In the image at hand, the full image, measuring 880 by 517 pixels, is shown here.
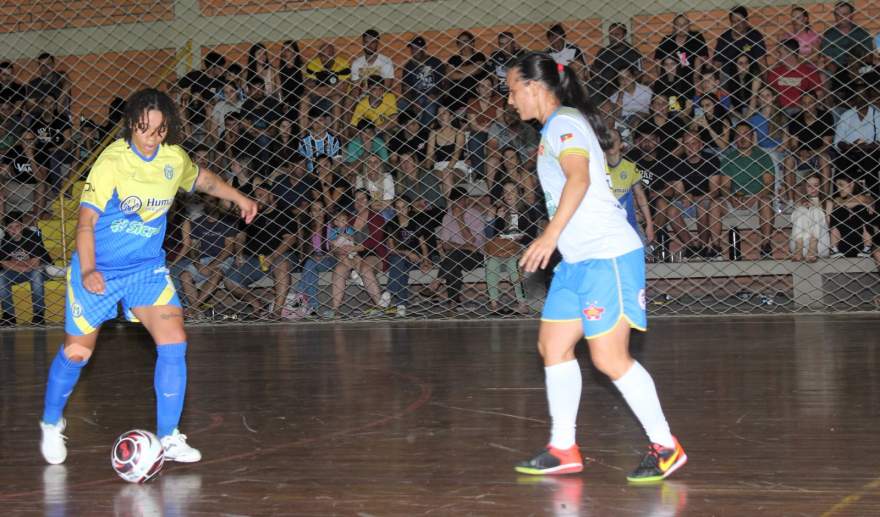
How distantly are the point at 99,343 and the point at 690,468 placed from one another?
5.06 metres

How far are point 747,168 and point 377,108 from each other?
3.33 m

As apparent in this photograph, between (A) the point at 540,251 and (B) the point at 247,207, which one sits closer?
(A) the point at 540,251

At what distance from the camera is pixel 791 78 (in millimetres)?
9234

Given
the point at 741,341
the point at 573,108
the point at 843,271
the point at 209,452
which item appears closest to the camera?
the point at 573,108

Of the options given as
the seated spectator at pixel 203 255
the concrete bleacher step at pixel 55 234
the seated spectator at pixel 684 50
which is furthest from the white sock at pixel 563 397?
the concrete bleacher step at pixel 55 234

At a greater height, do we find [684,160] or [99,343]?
[684,160]

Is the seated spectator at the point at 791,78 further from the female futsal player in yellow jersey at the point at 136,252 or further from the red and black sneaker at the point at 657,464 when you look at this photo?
the female futsal player in yellow jersey at the point at 136,252

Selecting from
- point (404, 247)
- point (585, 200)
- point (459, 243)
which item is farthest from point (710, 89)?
point (585, 200)

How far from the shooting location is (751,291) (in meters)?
8.57

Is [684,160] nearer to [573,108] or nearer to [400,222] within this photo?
[400,222]

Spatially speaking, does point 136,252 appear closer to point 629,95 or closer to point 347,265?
point 347,265

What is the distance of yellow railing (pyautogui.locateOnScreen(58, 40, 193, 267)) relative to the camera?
886 centimetres

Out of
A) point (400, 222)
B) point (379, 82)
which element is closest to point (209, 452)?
point (400, 222)

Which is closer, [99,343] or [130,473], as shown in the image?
[130,473]
